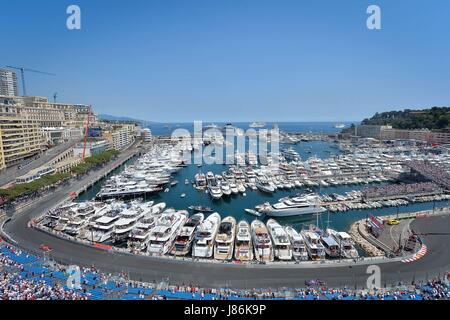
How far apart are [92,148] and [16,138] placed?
11654mm

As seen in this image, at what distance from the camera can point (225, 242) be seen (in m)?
16.0

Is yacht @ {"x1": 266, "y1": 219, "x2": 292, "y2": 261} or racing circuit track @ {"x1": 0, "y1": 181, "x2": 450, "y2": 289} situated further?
yacht @ {"x1": 266, "y1": 219, "x2": 292, "y2": 261}

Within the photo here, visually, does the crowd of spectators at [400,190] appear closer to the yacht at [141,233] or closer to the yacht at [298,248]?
the yacht at [298,248]

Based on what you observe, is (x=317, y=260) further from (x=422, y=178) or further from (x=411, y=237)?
(x=422, y=178)

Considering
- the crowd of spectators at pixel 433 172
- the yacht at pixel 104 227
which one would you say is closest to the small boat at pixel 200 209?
the yacht at pixel 104 227

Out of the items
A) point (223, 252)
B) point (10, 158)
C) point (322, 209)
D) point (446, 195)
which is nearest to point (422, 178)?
point (446, 195)

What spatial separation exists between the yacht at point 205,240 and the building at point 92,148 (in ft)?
106

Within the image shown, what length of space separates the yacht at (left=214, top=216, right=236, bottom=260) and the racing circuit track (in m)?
1.56

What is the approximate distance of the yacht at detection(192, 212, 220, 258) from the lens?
1545 centimetres

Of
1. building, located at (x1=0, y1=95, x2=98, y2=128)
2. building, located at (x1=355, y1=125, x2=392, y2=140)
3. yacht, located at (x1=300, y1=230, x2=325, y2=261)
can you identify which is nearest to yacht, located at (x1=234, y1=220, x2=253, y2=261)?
yacht, located at (x1=300, y1=230, x2=325, y2=261)

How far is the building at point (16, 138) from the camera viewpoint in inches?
1310

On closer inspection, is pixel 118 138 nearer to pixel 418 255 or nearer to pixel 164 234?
pixel 164 234

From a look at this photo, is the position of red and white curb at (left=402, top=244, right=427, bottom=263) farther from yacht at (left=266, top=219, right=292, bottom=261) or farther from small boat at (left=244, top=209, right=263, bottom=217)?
small boat at (left=244, top=209, right=263, bottom=217)
